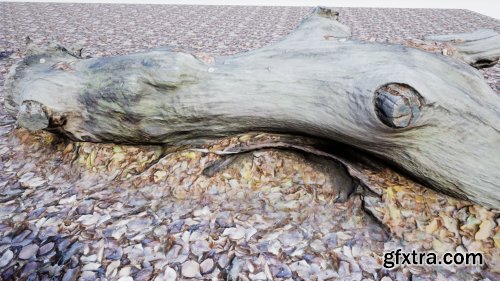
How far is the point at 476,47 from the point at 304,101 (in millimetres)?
1938

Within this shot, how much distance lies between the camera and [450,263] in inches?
84.1

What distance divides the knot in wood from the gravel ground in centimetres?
70

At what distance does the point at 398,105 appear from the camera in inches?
73.7

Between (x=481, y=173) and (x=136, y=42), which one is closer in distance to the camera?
(x=481, y=173)

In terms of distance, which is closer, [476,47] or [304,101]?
[304,101]

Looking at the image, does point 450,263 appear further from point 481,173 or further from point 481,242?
point 481,173

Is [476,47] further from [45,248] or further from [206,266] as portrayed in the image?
[45,248]

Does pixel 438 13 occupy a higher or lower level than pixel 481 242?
higher

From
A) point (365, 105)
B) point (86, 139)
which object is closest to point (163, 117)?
point (86, 139)

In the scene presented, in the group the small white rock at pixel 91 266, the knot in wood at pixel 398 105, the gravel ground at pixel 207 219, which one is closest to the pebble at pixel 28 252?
the gravel ground at pixel 207 219

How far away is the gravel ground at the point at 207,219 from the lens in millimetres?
2121

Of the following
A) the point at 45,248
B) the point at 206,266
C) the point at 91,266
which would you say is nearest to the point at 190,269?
the point at 206,266

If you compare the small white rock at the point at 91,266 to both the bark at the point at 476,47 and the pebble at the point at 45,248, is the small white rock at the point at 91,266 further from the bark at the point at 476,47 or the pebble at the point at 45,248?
the bark at the point at 476,47

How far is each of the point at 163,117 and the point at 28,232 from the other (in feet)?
4.25
